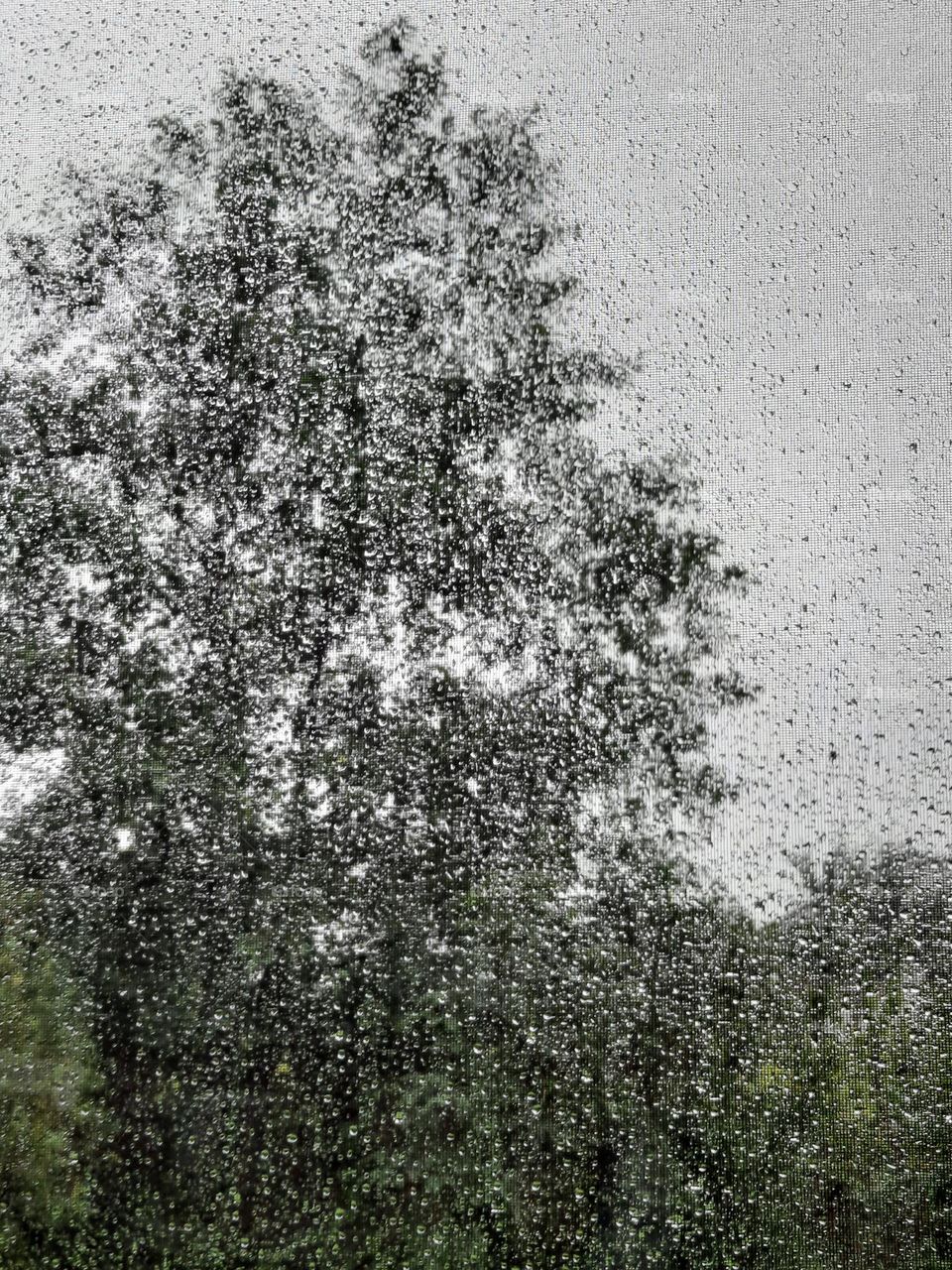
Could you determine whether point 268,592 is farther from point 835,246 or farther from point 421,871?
point 835,246

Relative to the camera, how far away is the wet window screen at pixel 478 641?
106cm

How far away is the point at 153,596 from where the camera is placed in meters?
1.14

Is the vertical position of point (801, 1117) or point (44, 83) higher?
point (44, 83)

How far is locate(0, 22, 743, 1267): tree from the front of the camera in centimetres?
107

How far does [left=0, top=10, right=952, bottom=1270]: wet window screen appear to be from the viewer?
3.47 feet

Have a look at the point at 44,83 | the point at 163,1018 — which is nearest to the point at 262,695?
the point at 163,1018

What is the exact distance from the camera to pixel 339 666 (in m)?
1.11

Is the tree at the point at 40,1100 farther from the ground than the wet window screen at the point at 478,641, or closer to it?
closer to it

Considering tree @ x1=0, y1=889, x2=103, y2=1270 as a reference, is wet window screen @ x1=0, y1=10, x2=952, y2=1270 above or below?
above

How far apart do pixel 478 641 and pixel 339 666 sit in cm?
19

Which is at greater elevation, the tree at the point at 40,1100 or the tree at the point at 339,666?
the tree at the point at 339,666

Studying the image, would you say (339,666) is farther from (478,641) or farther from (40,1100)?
(40,1100)

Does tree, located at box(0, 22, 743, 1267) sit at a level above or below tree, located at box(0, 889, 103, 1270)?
above

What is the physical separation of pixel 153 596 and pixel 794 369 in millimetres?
932
